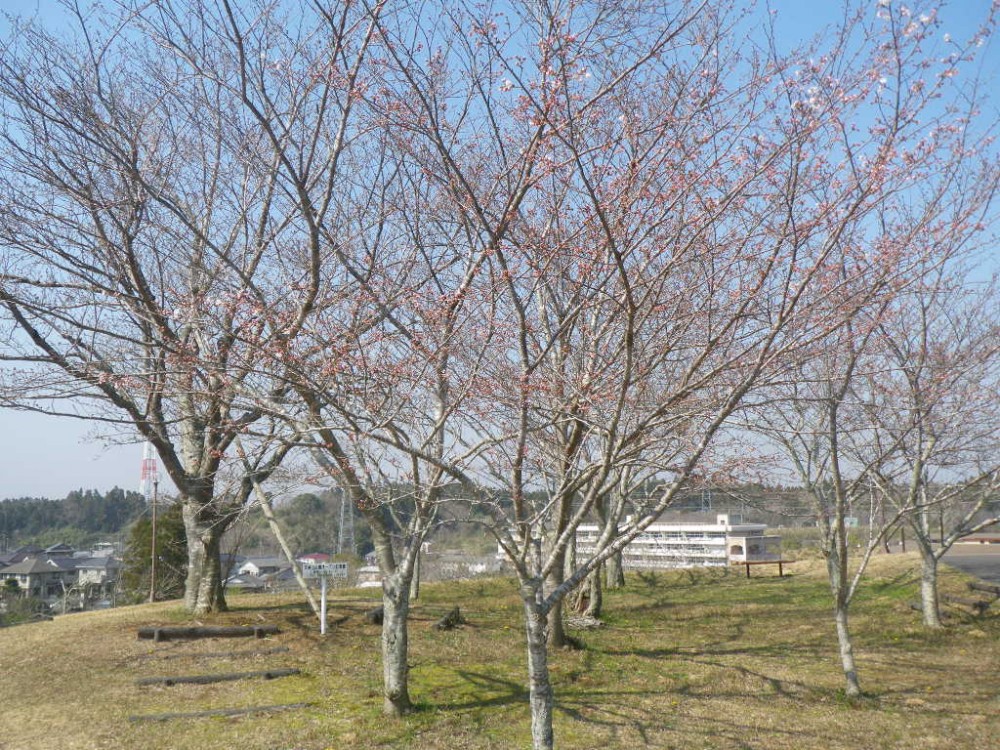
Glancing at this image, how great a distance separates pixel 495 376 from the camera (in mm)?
5672

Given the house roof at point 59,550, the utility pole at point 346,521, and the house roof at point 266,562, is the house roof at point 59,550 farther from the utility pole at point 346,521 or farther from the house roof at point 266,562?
the utility pole at point 346,521

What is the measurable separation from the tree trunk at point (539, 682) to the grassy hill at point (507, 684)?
147cm

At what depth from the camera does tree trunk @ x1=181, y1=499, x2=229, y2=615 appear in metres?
11.1

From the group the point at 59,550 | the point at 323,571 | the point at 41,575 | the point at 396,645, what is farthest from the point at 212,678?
the point at 59,550

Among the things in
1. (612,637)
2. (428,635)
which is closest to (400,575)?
(428,635)

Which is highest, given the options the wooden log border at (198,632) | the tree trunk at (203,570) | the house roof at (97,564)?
the tree trunk at (203,570)

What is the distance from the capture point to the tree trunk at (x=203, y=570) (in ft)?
36.6

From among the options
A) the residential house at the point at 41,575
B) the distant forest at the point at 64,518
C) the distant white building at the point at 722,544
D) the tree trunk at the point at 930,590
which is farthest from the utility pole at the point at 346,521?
the distant forest at the point at 64,518

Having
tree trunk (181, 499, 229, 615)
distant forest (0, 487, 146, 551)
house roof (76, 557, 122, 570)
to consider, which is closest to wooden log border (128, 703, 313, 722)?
tree trunk (181, 499, 229, 615)

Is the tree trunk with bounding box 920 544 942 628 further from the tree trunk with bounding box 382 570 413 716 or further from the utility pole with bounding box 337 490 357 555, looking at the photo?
the utility pole with bounding box 337 490 357 555

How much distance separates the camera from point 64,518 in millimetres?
78875

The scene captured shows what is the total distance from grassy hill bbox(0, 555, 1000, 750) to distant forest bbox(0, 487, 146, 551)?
6962cm

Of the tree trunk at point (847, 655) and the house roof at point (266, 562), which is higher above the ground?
the tree trunk at point (847, 655)

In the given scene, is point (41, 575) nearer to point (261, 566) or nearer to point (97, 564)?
point (97, 564)
